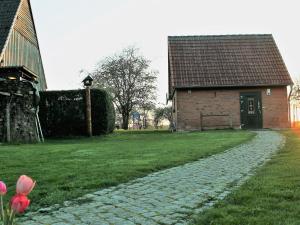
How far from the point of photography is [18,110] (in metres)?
17.9

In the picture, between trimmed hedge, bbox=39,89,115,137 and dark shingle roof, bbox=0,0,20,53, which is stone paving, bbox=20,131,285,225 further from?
dark shingle roof, bbox=0,0,20,53

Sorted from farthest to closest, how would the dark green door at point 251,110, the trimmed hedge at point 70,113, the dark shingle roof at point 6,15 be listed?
the dark green door at point 251,110 < the dark shingle roof at point 6,15 < the trimmed hedge at point 70,113

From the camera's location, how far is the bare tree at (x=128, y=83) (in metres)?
48.6

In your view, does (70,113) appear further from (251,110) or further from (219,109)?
(251,110)

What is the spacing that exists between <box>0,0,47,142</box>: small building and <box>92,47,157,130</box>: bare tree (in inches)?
579

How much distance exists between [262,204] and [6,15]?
86.3 feet

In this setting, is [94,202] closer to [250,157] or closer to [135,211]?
[135,211]

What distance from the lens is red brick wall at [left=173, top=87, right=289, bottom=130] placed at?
Answer: 3000 cm

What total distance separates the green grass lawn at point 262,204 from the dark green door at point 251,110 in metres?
23.2

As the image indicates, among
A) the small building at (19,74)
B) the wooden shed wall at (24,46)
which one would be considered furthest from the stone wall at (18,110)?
the wooden shed wall at (24,46)

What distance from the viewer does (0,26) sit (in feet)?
89.7

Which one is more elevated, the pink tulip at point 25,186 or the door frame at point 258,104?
the door frame at point 258,104

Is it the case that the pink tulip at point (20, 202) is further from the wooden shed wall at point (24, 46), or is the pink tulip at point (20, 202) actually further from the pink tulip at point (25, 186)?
the wooden shed wall at point (24, 46)

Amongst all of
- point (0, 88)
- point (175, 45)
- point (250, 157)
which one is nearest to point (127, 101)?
point (175, 45)
